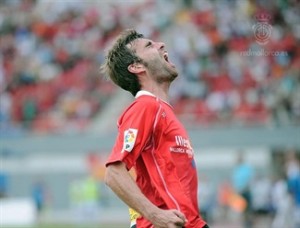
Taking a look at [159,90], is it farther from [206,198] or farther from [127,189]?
[206,198]

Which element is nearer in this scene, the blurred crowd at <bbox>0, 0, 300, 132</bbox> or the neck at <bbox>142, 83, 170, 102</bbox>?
the neck at <bbox>142, 83, 170, 102</bbox>

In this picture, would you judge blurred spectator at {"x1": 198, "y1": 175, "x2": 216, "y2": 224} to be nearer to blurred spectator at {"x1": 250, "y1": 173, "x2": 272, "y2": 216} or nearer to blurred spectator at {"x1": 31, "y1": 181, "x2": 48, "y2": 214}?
blurred spectator at {"x1": 250, "y1": 173, "x2": 272, "y2": 216}

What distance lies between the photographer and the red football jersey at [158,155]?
5.29 meters

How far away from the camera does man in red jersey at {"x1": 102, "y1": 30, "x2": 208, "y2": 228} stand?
17.1ft

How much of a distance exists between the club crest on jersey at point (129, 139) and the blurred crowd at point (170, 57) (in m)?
15.9

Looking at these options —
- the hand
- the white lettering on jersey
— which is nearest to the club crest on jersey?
the white lettering on jersey

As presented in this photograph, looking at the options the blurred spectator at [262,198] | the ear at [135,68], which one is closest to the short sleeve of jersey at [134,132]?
the ear at [135,68]

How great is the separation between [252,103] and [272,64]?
1.61 metres

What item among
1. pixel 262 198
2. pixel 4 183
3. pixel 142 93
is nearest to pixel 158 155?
pixel 142 93

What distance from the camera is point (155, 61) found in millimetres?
5684

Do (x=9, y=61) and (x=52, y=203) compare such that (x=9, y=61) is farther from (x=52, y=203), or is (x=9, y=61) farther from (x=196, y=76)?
(x=196, y=76)

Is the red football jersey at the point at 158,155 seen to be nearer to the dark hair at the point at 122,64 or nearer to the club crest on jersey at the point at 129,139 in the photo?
the club crest on jersey at the point at 129,139

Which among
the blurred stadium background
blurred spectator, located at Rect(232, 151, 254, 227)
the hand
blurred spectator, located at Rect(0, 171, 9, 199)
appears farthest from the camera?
blurred spectator, located at Rect(0, 171, 9, 199)

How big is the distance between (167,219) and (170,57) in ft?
71.1
